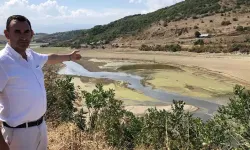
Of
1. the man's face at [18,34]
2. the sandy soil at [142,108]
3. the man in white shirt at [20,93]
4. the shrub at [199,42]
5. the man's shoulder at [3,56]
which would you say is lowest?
the sandy soil at [142,108]

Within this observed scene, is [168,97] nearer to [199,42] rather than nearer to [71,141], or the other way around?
[71,141]

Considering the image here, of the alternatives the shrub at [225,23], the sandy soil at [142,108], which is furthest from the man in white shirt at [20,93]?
the shrub at [225,23]

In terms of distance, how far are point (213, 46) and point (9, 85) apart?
4292 cm

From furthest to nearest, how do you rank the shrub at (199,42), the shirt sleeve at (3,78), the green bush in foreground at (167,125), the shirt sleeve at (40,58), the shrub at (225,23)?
the shrub at (225,23)
the shrub at (199,42)
the green bush in foreground at (167,125)
the shirt sleeve at (40,58)
the shirt sleeve at (3,78)

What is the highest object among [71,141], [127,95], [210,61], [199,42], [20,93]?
[20,93]

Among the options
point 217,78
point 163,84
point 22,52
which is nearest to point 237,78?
point 217,78

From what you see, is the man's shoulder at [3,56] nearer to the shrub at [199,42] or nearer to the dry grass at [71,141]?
the dry grass at [71,141]

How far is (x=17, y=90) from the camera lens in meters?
3.17

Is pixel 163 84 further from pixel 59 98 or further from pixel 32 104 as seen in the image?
pixel 32 104

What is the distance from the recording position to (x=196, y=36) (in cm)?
5375

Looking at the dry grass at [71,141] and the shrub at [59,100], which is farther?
the shrub at [59,100]

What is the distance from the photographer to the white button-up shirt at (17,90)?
10.3ft

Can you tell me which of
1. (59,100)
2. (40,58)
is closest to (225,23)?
(59,100)

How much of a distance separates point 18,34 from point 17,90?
0.49m
